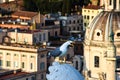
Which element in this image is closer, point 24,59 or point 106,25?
point 106,25

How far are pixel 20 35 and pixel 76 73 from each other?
37.8 meters

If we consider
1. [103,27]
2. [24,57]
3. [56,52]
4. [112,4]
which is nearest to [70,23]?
[24,57]

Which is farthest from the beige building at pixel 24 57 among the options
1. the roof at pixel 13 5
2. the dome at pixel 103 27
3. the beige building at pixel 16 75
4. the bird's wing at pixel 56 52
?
the roof at pixel 13 5

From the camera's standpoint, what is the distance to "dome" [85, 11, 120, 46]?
164 feet

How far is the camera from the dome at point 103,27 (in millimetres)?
49906

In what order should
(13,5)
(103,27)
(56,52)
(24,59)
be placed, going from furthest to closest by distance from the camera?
(13,5)
(24,59)
(56,52)
(103,27)

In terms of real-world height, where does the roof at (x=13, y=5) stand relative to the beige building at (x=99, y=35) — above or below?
above

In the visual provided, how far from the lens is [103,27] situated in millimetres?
50250

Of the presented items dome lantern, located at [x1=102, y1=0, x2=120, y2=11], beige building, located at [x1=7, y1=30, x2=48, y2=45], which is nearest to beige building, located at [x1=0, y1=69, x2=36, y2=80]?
beige building, located at [x1=7, y1=30, x2=48, y2=45]

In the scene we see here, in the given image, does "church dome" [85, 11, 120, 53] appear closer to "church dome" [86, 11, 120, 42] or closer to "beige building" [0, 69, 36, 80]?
"church dome" [86, 11, 120, 42]

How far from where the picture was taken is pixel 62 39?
68938 millimetres

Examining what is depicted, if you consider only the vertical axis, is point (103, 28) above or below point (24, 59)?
above

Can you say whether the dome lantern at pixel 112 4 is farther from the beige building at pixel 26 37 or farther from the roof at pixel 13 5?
the roof at pixel 13 5

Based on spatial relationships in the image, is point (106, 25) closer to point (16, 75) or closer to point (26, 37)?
point (16, 75)
